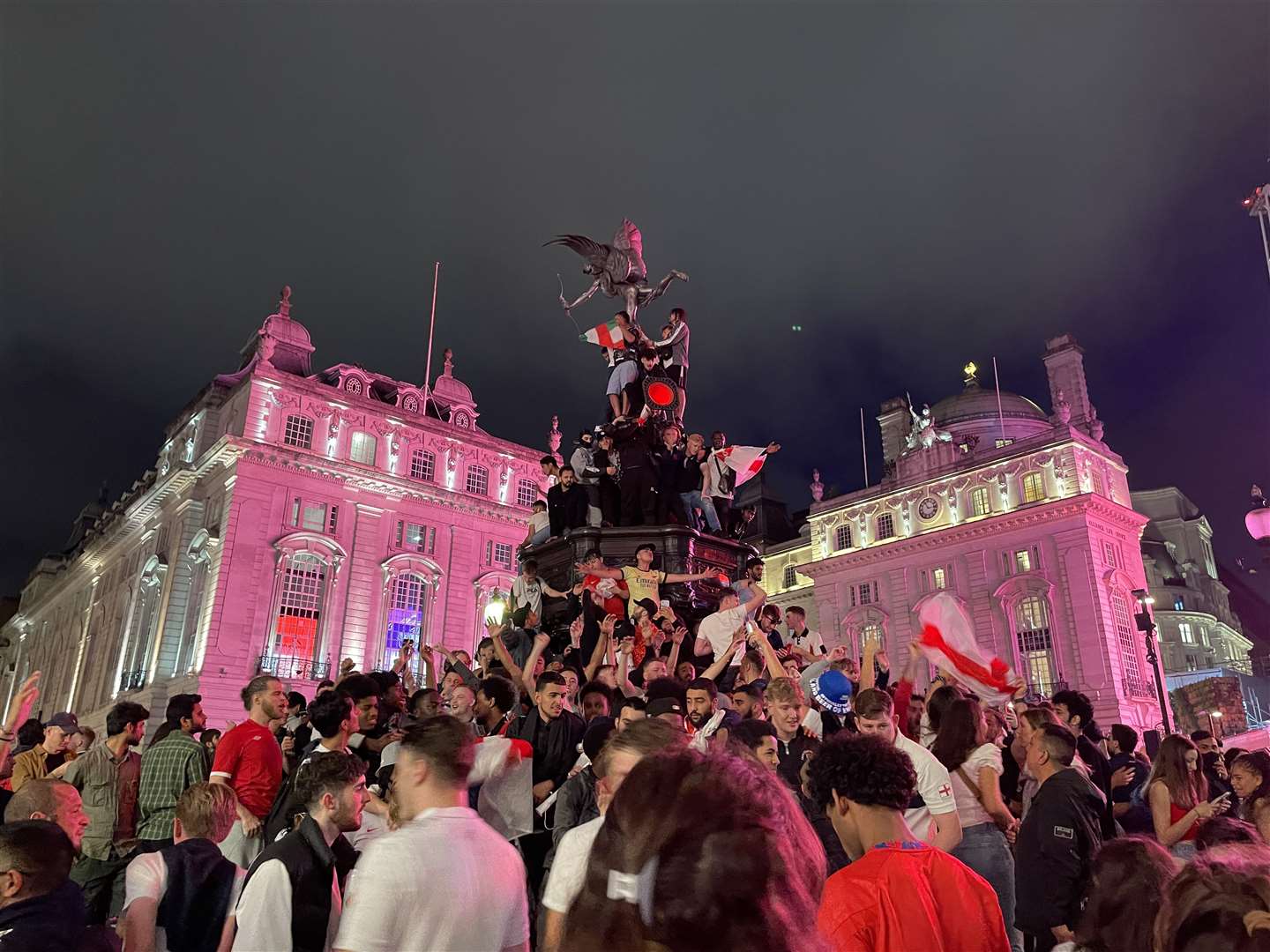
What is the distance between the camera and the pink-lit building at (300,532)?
40.0 meters

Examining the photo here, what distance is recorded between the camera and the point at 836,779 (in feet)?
11.2

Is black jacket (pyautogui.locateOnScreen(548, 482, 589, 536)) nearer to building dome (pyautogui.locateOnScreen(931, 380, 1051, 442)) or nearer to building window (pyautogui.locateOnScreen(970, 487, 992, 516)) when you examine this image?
building window (pyautogui.locateOnScreen(970, 487, 992, 516))

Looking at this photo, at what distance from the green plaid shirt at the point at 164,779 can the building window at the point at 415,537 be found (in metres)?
39.7

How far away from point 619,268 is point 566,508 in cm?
668

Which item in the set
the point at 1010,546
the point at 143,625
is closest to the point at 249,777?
the point at 143,625

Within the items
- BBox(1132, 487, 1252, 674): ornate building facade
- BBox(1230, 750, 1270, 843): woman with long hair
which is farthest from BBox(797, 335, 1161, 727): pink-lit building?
BBox(1230, 750, 1270, 843): woman with long hair

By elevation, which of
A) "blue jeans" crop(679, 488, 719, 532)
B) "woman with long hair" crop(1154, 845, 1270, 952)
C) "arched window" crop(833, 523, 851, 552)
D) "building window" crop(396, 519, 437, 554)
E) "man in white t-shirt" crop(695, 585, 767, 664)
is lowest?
"woman with long hair" crop(1154, 845, 1270, 952)

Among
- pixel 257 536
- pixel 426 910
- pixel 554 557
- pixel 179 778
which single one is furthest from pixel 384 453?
pixel 426 910

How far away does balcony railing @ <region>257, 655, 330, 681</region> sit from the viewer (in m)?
39.2

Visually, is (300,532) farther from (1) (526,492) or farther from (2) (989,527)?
(2) (989,527)

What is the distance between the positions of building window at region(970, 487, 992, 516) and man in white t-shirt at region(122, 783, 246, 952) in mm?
51725

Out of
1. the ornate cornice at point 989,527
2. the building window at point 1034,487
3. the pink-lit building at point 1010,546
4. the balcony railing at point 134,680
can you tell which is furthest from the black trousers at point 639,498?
the building window at point 1034,487

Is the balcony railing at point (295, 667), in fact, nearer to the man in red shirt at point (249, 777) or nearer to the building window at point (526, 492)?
the building window at point (526, 492)

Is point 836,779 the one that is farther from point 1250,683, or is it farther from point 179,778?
point 1250,683
